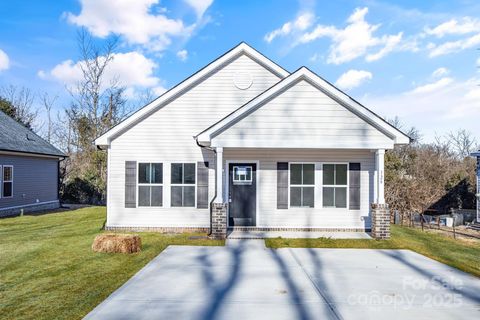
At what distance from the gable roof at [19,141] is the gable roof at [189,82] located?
7.22m

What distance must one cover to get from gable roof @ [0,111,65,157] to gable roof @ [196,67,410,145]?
10.8 m

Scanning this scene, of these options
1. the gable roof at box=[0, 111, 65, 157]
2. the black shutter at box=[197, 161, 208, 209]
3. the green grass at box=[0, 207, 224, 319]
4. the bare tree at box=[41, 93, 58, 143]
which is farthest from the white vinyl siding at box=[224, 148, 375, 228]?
the bare tree at box=[41, 93, 58, 143]

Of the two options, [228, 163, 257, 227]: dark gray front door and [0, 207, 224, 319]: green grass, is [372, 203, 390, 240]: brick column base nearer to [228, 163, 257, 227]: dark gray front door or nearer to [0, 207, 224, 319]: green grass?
[228, 163, 257, 227]: dark gray front door

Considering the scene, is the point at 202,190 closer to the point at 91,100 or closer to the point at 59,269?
the point at 59,269

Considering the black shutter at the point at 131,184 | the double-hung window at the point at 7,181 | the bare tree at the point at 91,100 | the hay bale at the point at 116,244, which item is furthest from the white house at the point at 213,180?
the bare tree at the point at 91,100

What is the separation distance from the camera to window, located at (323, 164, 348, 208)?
10969 millimetres

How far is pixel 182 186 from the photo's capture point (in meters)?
11.1

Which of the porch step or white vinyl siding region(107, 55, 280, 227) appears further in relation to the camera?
the porch step

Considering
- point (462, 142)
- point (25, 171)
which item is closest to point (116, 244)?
point (25, 171)

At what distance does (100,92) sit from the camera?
28516 mm

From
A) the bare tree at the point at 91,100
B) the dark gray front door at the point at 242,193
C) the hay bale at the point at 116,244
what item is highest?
the bare tree at the point at 91,100

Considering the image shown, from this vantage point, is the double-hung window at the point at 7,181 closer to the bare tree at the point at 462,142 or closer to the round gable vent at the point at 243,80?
the round gable vent at the point at 243,80

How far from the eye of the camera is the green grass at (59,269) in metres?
4.64

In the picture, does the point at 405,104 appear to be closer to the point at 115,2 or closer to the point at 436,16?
the point at 436,16
